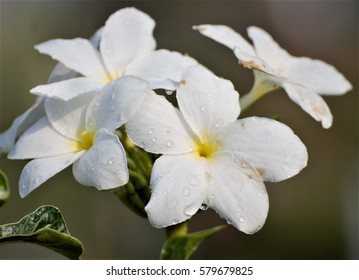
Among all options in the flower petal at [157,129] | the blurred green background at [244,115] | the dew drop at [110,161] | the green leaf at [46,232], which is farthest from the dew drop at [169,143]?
the blurred green background at [244,115]

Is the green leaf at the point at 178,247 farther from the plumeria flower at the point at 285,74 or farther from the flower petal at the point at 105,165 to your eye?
the plumeria flower at the point at 285,74

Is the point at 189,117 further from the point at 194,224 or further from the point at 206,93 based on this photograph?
the point at 194,224

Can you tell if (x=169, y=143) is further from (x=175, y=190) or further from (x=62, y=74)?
(x=62, y=74)

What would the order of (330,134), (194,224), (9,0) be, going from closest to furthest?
(9,0) → (194,224) → (330,134)

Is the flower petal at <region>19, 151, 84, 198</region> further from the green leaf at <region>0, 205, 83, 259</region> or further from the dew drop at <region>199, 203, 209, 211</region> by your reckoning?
the dew drop at <region>199, 203, 209, 211</region>

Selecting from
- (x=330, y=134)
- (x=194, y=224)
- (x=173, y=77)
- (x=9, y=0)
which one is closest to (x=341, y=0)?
(x=330, y=134)

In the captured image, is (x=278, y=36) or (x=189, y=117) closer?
(x=189, y=117)
